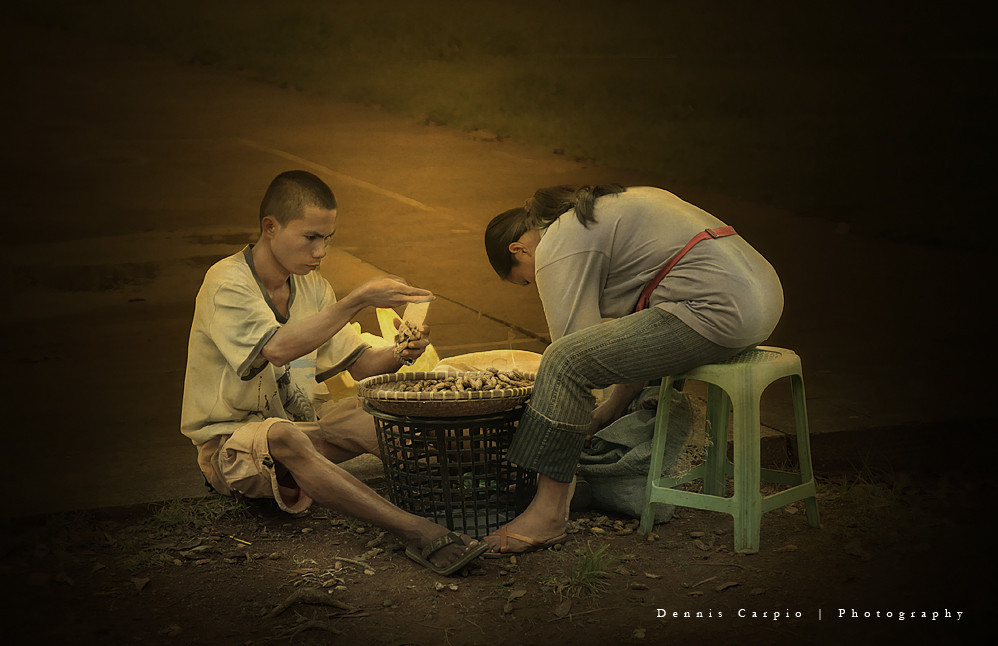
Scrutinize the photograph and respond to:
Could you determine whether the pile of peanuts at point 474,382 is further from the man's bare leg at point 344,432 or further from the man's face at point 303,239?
the man's face at point 303,239

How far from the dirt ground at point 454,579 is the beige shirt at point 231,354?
15.4 inches

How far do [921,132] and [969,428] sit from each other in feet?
33.0

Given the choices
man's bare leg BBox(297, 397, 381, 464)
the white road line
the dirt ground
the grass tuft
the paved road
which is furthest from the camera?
the white road line

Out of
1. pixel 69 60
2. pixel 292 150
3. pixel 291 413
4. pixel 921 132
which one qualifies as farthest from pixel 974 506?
pixel 69 60

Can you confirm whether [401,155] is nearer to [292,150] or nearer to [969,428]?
[292,150]

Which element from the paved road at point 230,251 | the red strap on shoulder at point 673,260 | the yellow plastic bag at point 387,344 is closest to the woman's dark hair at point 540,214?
the red strap on shoulder at point 673,260

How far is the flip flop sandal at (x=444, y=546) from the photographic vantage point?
333 centimetres

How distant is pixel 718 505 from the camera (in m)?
3.53

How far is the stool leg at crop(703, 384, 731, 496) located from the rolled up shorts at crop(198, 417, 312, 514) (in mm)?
1502

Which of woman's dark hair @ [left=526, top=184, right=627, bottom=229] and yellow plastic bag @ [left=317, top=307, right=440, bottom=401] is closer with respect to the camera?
woman's dark hair @ [left=526, top=184, right=627, bottom=229]

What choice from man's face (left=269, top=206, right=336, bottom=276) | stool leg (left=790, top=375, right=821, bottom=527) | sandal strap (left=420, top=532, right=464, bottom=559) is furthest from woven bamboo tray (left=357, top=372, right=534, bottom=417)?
stool leg (left=790, top=375, right=821, bottom=527)

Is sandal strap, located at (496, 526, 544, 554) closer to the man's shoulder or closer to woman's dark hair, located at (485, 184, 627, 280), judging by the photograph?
woman's dark hair, located at (485, 184, 627, 280)

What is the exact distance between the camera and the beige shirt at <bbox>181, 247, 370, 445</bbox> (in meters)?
3.61

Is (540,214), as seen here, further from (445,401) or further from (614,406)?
(614,406)
